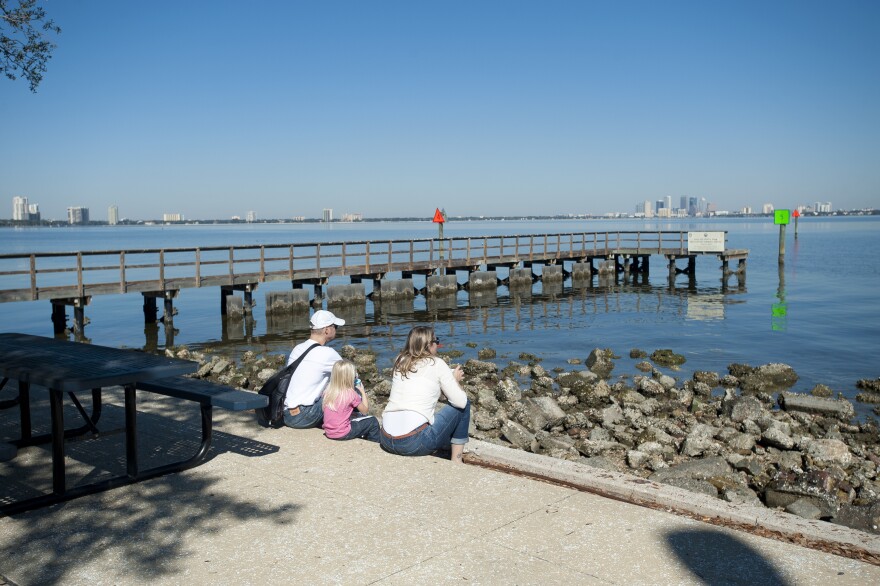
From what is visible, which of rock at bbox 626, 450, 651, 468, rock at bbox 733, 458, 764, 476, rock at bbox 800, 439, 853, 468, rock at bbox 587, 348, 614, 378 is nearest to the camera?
rock at bbox 733, 458, 764, 476

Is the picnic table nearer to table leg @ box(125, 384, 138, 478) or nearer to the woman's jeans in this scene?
table leg @ box(125, 384, 138, 478)

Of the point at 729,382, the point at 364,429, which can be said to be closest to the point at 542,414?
the point at 364,429

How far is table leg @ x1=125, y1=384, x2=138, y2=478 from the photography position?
5250 millimetres

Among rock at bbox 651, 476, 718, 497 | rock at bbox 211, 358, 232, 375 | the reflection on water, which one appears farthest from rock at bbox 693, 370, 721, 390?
rock at bbox 211, 358, 232, 375

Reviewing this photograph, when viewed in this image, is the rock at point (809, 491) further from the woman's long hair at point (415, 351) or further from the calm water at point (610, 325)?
the calm water at point (610, 325)

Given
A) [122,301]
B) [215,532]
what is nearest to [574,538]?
[215,532]

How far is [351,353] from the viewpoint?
696 inches

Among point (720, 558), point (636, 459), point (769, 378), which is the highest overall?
point (720, 558)

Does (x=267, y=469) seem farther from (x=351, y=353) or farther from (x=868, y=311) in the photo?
(x=868, y=311)

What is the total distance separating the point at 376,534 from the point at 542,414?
680 cm

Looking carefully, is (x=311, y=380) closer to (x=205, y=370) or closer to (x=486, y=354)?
(x=205, y=370)

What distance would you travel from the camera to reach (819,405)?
12.6 meters

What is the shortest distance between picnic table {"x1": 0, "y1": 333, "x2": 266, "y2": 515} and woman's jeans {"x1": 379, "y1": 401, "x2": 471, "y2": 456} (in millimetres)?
1142

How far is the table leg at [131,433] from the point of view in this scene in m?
5.25
